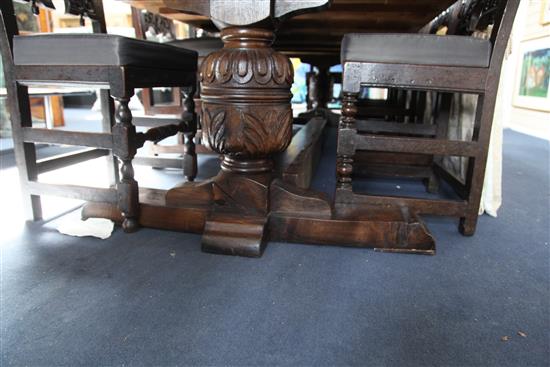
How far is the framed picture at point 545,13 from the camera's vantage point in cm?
400

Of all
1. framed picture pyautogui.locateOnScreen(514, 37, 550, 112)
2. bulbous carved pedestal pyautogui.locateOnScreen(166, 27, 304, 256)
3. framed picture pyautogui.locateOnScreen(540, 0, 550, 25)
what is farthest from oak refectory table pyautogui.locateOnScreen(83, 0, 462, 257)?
framed picture pyautogui.locateOnScreen(540, 0, 550, 25)

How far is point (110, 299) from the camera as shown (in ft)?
2.82

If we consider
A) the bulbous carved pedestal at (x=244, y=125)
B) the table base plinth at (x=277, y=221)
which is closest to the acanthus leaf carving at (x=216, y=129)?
the bulbous carved pedestal at (x=244, y=125)

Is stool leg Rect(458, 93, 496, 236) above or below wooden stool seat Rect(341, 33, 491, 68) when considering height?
below

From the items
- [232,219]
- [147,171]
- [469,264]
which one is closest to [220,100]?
[232,219]

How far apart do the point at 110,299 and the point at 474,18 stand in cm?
146

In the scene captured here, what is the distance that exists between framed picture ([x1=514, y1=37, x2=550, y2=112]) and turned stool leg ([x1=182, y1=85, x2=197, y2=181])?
394 cm

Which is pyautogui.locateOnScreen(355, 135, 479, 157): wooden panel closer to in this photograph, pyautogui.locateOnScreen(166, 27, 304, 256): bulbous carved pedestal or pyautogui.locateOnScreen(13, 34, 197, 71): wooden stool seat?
pyautogui.locateOnScreen(166, 27, 304, 256): bulbous carved pedestal

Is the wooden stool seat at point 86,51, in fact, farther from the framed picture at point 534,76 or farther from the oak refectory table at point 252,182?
the framed picture at point 534,76

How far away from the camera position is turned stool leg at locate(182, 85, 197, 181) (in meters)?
1.61

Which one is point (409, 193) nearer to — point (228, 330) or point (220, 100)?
point (220, 100)

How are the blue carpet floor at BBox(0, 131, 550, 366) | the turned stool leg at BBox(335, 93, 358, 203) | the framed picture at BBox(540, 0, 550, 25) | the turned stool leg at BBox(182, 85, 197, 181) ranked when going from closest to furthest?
the blue carpet floor at BBox(0, 131, 550, 366), the turned stool leg at BBox(335, 93, 358, 203), the turned stool leg at BBox(182, 85, 197, 181), the framed picture at BBox(540, 0, 550, 25)

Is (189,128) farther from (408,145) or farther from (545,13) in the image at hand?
(545,13)

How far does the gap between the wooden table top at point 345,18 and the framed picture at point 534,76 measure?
2.62m
